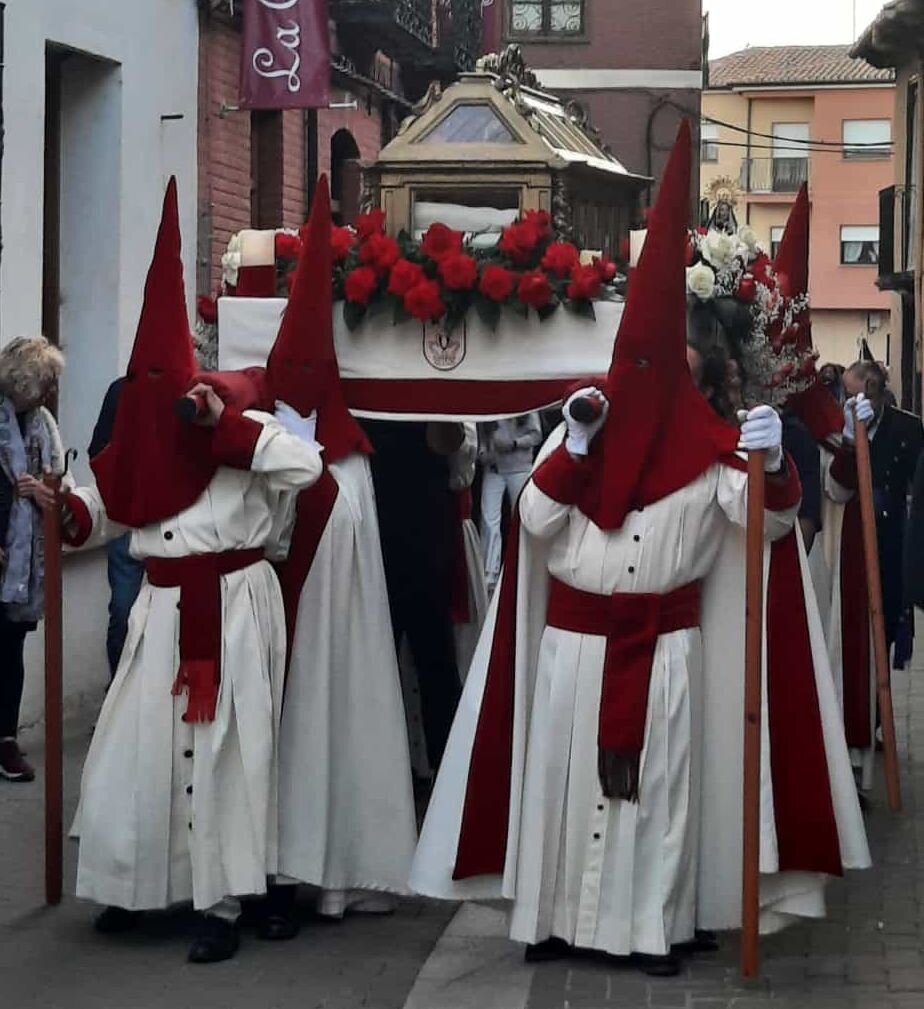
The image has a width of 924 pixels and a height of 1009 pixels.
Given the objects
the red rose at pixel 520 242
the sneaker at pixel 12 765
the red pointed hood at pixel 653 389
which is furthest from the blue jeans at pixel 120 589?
the red pointed hood at pixel 653 389

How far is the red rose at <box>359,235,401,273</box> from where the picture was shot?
7.16 m

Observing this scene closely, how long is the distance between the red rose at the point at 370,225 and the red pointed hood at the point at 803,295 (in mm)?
1431

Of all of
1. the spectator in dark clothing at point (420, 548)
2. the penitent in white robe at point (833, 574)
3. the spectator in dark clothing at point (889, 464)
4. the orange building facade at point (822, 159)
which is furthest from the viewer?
the orange building facade at point (822, 159)

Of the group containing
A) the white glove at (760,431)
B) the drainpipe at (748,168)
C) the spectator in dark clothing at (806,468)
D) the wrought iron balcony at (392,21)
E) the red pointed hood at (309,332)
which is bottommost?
the spectator in dark clothing at (806,468)

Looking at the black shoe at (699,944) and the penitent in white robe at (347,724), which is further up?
the penitent in white robe at (347,724)

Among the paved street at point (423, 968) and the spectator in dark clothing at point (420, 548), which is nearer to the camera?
the paved street at point (423, 968)

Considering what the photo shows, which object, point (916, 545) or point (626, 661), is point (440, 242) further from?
point (916, 545)

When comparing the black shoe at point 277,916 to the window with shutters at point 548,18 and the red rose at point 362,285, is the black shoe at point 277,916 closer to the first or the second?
the red rose at point 362,285

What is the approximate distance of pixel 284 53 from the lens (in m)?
13.5

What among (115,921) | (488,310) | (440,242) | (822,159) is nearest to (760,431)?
(488,310)

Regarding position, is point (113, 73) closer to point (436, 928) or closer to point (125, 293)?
point (125, 293)

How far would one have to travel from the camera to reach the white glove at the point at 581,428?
622cm

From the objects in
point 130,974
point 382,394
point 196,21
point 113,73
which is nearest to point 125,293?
point 113,73

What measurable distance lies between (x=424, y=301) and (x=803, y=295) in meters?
1.65
